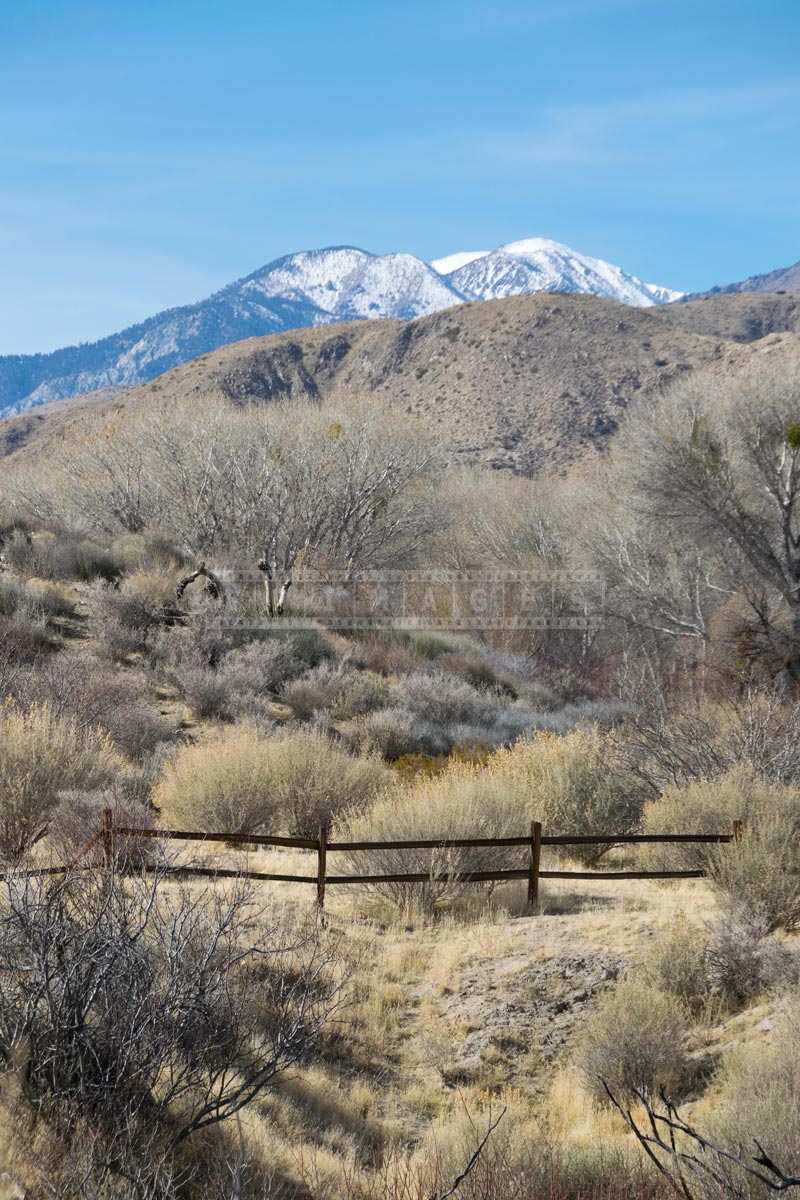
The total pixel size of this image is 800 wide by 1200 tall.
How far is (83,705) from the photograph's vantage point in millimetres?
13867

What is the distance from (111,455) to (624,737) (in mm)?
24799

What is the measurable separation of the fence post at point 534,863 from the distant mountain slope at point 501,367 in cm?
4758

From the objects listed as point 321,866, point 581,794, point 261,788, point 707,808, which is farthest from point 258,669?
point 707,808

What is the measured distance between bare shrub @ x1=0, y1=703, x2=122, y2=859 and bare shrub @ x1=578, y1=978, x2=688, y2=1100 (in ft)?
19.0

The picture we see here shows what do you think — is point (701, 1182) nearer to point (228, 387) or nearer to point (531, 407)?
point (531, 407)

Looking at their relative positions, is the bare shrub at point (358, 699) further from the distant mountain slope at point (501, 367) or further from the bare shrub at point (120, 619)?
the distant mountain slope at point (501, 367)

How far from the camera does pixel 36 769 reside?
9.77m

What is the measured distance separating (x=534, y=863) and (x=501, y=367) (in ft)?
251

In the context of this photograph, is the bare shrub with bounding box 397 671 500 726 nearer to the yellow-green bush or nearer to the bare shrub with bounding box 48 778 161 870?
the yellow-green bush

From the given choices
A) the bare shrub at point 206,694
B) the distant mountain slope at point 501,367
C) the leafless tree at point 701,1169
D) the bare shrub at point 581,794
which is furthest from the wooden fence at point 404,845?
the distant mountain slope at point 501,367

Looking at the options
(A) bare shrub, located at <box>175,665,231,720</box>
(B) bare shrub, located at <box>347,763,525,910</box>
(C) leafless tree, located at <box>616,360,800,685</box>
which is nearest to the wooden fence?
(B) bare shrub, located at <box>347,763,525,910</box>

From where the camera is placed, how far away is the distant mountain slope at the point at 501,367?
230ft

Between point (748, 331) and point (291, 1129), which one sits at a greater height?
point (748, 331)

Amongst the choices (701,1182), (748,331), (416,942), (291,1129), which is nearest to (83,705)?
(416,942)
